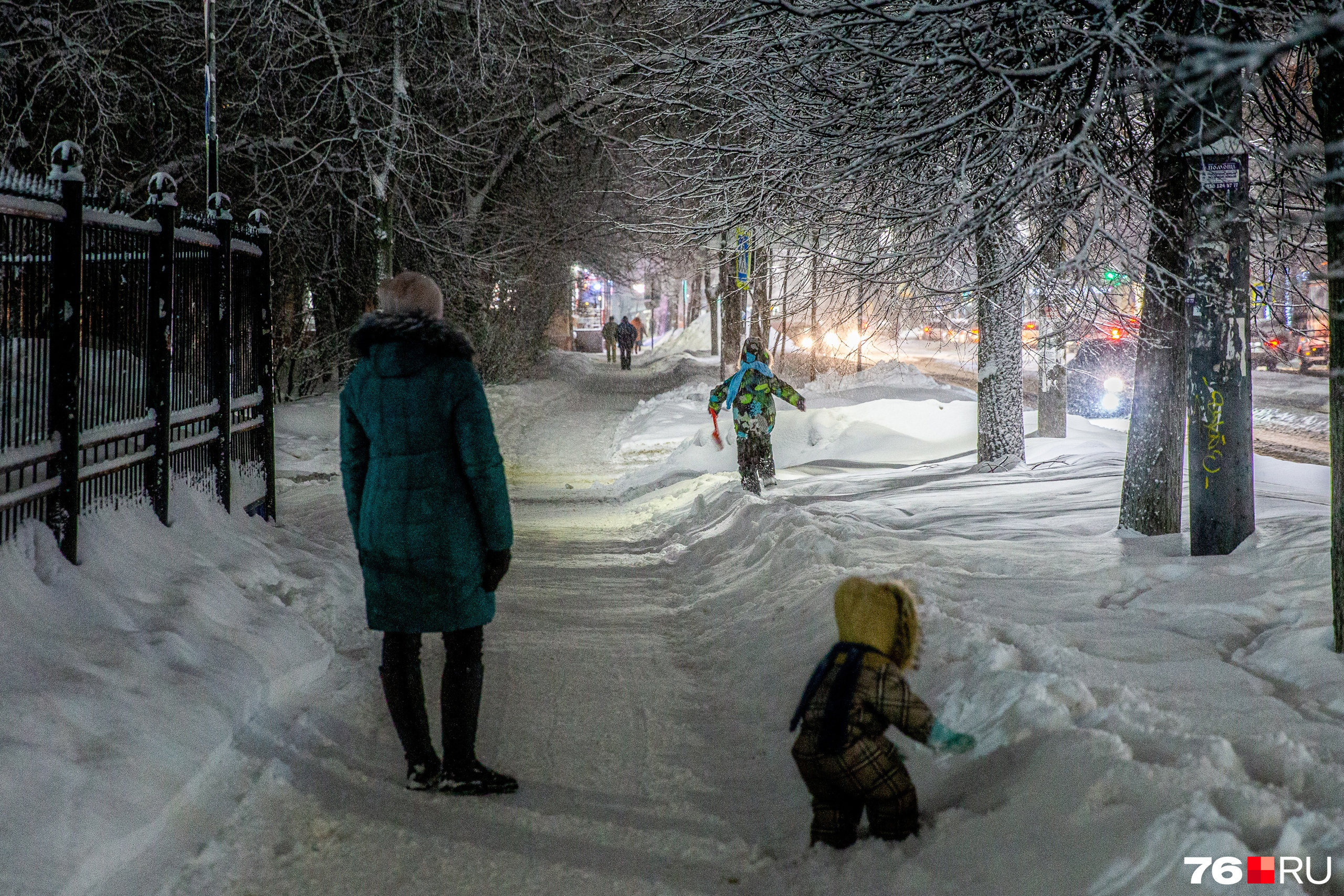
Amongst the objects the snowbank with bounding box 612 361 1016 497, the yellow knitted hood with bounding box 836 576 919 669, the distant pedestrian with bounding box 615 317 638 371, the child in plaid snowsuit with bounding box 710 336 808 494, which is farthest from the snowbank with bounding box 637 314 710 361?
the yellow knitted hood with bounding box 836 576 919 669

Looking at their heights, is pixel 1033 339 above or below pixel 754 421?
above

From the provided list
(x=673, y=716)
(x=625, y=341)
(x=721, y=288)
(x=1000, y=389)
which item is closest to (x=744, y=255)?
(x=1000, y=389)

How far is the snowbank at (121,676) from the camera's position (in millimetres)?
3275

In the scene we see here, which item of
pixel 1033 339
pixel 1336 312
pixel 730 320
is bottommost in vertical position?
pixel 1336 312

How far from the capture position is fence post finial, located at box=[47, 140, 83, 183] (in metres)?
5.30

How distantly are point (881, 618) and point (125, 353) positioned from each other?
4829 mm

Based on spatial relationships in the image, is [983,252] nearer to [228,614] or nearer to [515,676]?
[515,676]

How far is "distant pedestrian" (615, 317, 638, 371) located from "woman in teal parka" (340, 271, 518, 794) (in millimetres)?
37409

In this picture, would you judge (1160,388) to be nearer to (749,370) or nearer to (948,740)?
(749,370)

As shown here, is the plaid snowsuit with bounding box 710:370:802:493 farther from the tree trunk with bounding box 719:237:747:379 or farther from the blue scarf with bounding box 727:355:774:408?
the tree trunk with bounding box 719:237:747:379

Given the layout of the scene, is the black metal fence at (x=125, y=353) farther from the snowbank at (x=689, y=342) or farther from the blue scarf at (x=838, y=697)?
the snowbank at (x=689, y=342)

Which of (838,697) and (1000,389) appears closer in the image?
(838,697)

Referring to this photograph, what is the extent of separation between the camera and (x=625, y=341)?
41469 millimetres

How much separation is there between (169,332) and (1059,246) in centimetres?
677
